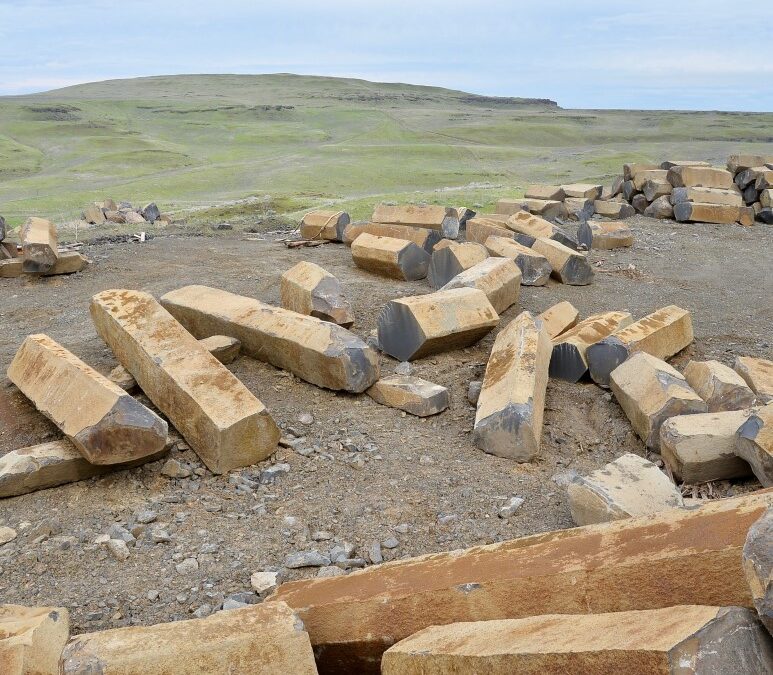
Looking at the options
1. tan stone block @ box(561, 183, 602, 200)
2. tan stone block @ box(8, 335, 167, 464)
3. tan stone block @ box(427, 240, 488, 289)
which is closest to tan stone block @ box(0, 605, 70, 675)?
tan stone block @ box(8, 335, 167, 464)

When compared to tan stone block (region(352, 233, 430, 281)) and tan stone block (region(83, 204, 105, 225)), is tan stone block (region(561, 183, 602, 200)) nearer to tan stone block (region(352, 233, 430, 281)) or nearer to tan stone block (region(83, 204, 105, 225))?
tan stone block (region(352, 233, 430, 281))

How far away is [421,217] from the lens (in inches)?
392

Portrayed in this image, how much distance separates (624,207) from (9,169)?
27319 millimetres

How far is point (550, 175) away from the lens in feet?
87.7

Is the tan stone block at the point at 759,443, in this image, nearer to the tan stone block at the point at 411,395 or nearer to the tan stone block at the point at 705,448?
the tan stone block at the point at 705,448

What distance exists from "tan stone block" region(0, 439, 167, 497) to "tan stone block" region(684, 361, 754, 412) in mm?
3582

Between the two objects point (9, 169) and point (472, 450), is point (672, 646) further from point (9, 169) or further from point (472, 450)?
point (9, 169)

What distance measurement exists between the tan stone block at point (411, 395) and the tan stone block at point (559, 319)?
1.48 meters

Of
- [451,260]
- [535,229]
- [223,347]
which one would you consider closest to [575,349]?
[451,260]

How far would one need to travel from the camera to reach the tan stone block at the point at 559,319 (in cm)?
631

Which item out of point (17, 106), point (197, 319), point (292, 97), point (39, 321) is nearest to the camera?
point (197, 319)

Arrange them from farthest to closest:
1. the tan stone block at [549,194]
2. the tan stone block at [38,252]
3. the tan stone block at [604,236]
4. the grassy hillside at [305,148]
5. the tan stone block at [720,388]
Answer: the grassy hillside at [305,148] → the tan stone block at [549,194] → the tan stone block at [604,236] → the tan stone block at [38,252] → the tan stone block at [720,388]

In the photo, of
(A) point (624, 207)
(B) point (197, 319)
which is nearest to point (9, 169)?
(A) point (624, 207)

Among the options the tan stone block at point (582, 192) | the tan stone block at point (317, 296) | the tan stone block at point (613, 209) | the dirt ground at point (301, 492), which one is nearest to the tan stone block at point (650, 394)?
the dirt ground at point (301, 492)
